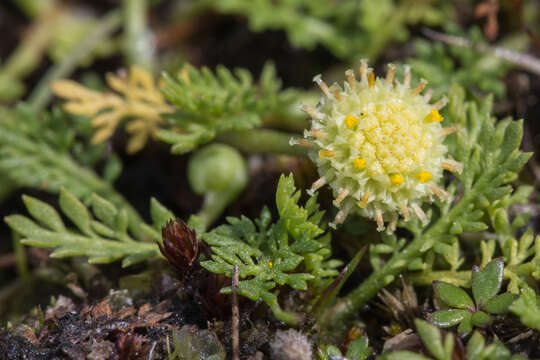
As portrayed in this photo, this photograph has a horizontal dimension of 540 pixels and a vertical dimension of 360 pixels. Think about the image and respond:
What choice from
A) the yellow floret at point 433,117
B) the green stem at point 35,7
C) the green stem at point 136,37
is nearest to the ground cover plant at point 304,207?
the yellow floret at point 433,117

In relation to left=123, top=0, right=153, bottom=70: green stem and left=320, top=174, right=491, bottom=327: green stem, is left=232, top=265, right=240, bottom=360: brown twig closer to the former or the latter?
left=320, top=174, right=491, bottom=327: green stem

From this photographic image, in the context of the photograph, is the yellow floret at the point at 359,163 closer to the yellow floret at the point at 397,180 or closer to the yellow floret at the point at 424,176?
the yellow floret at the point at 397,180

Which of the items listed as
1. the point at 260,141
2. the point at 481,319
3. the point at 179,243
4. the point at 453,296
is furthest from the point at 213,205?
the point at 481,319

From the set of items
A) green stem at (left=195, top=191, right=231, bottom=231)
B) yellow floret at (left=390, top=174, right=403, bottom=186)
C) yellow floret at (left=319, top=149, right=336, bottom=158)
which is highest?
yellow floret at (left=319, top=149, right=336, bottom=158)

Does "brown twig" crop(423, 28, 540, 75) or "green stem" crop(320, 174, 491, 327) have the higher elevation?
"brown twig" crop(423, 28, 540, 75)

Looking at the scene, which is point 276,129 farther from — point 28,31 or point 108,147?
point 28,31

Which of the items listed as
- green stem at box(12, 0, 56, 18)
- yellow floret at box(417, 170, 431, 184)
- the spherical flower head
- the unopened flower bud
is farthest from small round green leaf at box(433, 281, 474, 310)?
green stem at box(12, 0, 56, 18)
